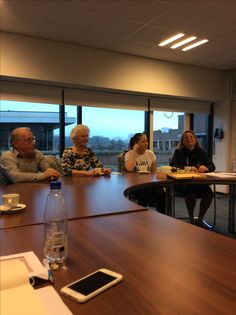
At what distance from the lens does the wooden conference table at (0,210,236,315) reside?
66 centimetres

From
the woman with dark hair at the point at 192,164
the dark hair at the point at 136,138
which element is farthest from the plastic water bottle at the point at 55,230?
the woman with dark hair at the point at 192,164

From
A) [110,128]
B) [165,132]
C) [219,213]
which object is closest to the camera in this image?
[219,213]

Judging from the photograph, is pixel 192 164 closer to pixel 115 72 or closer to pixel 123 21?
pixel 123 21

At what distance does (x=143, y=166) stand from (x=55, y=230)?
2499 mm

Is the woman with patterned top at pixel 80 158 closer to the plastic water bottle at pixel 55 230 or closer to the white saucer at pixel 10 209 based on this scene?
the white saucer at pixel 10 209

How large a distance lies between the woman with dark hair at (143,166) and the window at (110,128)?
1627mm

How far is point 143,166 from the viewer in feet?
11.1

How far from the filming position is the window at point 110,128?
513 cm

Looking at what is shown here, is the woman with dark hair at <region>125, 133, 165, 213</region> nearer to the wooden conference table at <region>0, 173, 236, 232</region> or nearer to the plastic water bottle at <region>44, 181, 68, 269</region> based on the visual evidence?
the wooden conference table at <region>0, 173, 236, 232</region>

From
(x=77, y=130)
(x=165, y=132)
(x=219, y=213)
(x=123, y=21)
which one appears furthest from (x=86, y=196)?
(x=165, y=132)

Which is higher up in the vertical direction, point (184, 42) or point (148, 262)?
point (184, 42)

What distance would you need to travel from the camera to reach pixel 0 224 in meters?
1.23

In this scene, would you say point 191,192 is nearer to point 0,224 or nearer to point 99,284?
point 0,224

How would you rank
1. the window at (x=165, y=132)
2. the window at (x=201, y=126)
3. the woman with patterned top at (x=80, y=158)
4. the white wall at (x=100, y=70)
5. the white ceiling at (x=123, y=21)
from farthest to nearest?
1. the window at (x=201, y=126)
2. the window at (x=165, y=132)
3. the white wall at (x=100, y=70)
4. the white ceiling at (x=123, y=21)
5. the woman with patterned top at (x=80, y=158)
